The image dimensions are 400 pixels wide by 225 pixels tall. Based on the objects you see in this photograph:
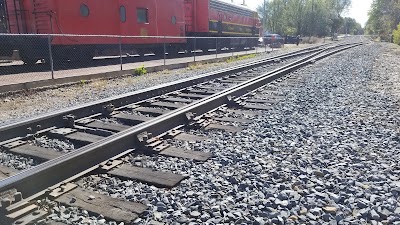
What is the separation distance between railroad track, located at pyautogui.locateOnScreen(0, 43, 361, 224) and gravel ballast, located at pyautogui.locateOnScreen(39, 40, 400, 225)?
0.16m

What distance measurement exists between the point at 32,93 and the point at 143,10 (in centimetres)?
923

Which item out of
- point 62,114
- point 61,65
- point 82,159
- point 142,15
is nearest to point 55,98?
point 62,114

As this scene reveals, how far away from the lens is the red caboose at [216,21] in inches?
930

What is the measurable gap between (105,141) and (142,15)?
13978 millimetres

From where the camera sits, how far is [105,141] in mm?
3838

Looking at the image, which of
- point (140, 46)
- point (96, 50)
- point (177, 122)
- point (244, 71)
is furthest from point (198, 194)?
point (140, 46)

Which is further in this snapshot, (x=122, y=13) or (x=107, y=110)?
(x=122, y=13)

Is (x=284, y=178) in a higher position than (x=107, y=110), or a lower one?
lower

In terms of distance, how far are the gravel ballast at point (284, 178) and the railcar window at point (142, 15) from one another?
40.4 ft

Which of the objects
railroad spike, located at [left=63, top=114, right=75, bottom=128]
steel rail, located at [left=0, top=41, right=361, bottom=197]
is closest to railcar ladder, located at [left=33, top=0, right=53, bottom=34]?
railroad spike, located at [left=63, top=114, right=75, bottom=128]

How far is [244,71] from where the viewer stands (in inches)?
516

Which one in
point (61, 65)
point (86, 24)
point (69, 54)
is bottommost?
point (61, 65)

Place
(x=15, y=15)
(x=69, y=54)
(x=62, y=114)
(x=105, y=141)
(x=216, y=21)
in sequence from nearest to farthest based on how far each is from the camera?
1. (x=105, y=141)
2. (x=62, y=114)
3. (x=15, y=15)
4. (x=69, y=54)
5. (x=216, y=21)

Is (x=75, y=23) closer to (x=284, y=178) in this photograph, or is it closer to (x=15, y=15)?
(x=15, y=15)
